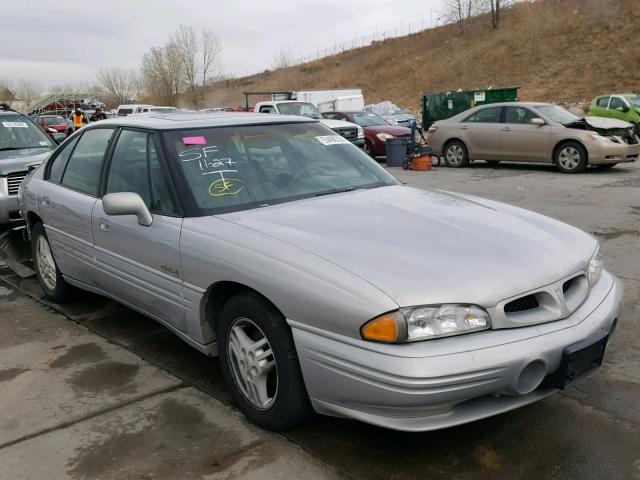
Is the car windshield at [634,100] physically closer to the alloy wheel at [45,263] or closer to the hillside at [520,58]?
the hillside at [520,58]

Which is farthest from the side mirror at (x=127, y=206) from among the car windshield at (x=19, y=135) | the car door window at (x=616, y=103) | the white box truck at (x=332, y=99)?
→ the white box truck at (x=332, y=99)

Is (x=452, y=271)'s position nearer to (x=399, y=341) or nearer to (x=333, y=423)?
(x=399, y=341)

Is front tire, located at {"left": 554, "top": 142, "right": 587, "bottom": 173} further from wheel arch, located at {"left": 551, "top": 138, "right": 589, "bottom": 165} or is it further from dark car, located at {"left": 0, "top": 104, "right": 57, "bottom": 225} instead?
dark car, located at {"left": 0, "top": 104, "right": 57, "bottom": 225}

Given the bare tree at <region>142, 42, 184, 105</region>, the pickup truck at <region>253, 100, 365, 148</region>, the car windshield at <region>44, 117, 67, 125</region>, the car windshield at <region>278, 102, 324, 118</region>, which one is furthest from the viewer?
the bare tree at <region>142, 42, 184, 105</region>

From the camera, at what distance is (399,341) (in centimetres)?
227

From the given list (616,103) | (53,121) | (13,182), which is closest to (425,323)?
(13,182)

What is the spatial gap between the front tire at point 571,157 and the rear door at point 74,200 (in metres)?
10.5

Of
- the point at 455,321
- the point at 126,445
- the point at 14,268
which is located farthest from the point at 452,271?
the point at 14,268

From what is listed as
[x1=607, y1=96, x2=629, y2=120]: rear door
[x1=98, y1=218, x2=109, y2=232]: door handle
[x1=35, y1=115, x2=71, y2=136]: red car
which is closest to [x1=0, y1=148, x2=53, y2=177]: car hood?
[x1=98, y1=218, x2=109, y2=232]: door handle

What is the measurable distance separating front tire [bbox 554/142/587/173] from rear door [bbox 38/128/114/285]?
10468 mm

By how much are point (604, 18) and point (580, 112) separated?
16.4 meters

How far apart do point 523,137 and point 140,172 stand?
1094 centimetres

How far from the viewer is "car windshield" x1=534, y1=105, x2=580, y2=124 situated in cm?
1259

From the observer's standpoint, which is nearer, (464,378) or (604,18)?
(464,378)
